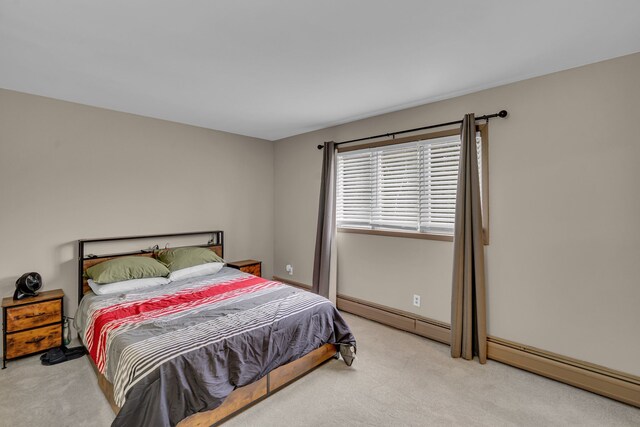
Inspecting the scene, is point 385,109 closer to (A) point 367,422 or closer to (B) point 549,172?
(B) point 549,172

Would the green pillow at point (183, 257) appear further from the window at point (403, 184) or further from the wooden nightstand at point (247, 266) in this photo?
the window at point (403, 184)

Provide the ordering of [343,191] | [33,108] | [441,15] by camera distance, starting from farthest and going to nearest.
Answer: [343,191], [33,108], [441,15]

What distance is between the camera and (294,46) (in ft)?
6.97

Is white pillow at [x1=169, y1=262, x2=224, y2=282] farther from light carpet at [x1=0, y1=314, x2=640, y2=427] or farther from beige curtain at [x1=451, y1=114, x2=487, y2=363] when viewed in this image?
beige curtain at [x1=451, y1=114, x2=487, y2=363]

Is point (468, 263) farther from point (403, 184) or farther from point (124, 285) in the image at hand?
point (124, 285)

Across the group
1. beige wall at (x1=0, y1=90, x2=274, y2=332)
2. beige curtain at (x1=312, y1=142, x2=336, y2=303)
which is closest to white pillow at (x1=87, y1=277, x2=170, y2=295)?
beige wall at (x1=0, y1=90, x2=274, y2=332)

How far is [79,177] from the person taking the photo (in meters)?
3.30

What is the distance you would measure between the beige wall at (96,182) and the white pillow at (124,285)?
53cm

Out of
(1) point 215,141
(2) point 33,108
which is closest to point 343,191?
(1) point 215,141

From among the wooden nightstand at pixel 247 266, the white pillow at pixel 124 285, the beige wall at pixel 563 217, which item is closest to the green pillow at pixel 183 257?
the white pillow at pixel 124 285

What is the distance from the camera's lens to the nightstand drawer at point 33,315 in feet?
8.73

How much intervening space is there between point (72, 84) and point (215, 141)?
6.08 feet

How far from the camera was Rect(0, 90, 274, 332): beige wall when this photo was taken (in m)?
2.95

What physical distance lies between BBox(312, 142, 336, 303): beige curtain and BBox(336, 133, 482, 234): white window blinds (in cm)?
17
